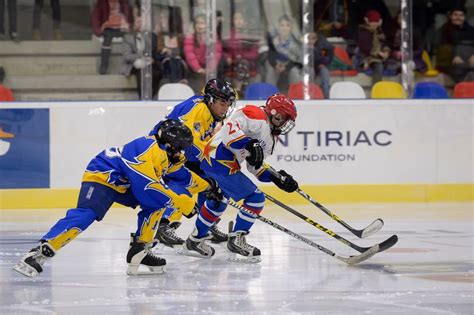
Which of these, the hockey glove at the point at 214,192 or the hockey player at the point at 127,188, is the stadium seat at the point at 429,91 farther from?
the hockey player at the point at 127,188

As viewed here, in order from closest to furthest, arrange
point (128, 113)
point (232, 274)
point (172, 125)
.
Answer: point (172, 125)
point (232, 274)
point (128, 113)

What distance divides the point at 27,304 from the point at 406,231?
135 inches

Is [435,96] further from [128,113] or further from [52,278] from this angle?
[52,278]

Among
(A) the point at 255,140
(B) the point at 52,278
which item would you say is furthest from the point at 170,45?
(B) the point at 52,278

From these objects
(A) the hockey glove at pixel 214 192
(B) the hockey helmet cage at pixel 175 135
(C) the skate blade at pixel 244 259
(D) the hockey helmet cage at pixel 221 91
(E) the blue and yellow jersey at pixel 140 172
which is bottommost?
(C) the skate blade at pixel 244 259

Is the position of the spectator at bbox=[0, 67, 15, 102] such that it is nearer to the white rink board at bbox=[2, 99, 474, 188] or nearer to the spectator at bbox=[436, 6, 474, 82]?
the white rink board at bbox=[2, 99, 474, 188]

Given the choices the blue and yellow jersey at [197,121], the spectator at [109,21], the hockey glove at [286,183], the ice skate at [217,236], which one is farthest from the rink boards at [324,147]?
the hockey glove at [286,183]

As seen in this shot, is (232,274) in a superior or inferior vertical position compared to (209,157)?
inferior

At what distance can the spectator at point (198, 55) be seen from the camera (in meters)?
9.57

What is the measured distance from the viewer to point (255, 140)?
5969 mm

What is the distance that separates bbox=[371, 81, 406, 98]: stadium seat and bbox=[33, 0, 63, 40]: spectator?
283 cm

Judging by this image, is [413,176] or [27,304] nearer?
[27,304]

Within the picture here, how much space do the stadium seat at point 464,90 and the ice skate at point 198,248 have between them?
4.09m

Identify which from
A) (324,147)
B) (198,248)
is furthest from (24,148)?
(198,248)
